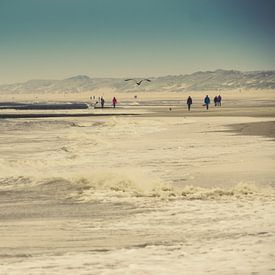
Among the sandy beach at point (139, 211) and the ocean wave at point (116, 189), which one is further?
the ocean wave at point (116, 189)

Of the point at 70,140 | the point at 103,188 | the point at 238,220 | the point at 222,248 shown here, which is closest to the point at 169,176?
the point at 103,188

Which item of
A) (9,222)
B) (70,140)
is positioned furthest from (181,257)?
(70,140)

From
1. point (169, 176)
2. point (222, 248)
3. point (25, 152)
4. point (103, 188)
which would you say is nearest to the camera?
point (222, 248)

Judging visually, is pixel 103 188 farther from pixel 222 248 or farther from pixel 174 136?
pixel 174 136

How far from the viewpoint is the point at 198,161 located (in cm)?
1886

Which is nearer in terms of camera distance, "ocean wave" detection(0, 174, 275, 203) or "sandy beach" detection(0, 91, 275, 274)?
"sandy beach" detection(0, 91, 275, 274)

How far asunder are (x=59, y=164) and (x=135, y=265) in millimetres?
11863

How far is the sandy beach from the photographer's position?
25.5 ft

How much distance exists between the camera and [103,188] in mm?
14141

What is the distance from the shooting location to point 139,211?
37.4 feet

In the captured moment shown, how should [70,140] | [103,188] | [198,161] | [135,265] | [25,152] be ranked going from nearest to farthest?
[135,265], [103,188], [198,161], [25,152], [70,140]

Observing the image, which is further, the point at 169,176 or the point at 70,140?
the point at 70,140

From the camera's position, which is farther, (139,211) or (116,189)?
(116,189)

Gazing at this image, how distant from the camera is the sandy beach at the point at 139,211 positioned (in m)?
7.76
